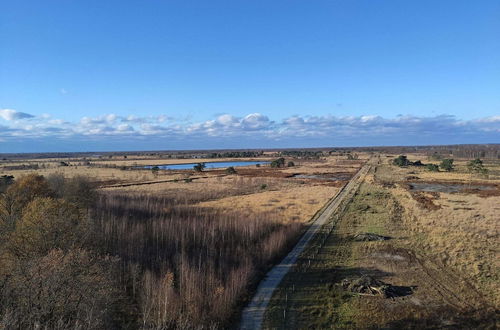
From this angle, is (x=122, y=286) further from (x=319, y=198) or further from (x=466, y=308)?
(x=319, y=198)

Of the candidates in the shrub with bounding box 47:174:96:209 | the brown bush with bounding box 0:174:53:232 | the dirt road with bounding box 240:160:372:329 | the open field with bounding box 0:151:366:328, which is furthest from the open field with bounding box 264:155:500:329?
the shrub with bounding box 47:174:96:209

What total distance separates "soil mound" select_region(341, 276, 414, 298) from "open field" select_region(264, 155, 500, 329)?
2.3 inches

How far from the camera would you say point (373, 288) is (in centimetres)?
1834

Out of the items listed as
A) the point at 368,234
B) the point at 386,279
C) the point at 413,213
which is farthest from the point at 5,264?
the point at 413,213

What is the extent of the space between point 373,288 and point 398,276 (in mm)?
3505

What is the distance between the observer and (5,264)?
14250mm

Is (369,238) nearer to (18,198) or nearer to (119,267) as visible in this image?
(119,267)

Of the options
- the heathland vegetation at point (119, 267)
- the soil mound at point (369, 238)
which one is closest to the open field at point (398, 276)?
the soil mound at point (369, 238)

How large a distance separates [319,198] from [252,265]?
35.6 meters

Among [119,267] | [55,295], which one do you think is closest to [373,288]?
[119,267]

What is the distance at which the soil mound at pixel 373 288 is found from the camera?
17977 mm

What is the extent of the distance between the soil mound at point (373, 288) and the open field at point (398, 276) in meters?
0.06

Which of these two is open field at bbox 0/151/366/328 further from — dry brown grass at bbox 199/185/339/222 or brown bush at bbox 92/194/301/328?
dry brown grass at bbox 199/185/339/222

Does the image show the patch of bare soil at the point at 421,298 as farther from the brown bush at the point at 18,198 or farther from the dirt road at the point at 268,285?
the brown bush at the point at 18,198
